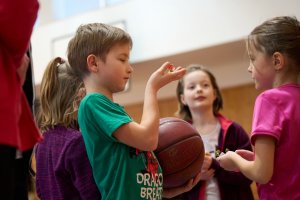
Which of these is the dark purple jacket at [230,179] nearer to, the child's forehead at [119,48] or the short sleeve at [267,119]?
the short sleeve at [267,119]

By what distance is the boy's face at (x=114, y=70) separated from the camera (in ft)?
5.67

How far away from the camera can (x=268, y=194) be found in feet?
5.30

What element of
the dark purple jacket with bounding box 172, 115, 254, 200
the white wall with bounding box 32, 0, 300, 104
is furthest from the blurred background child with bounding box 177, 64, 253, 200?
the white wall with bounding box 32, 0, 300, 104

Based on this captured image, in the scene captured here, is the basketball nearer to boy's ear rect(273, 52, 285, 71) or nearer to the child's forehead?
the child's forehead

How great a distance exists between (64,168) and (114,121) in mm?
433

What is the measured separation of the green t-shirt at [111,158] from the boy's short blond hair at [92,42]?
0.21m

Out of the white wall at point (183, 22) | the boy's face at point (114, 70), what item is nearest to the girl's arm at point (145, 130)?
the boy's face at point (114, 70)

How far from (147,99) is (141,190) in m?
0.36

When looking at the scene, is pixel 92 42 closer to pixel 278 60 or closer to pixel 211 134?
pixel 278 60

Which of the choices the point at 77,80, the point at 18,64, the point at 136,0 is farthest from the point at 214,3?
the point at 18,64

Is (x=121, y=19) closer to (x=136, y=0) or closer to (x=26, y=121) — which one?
(x=136, y=0)

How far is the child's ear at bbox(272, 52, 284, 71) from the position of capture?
1.65 meters

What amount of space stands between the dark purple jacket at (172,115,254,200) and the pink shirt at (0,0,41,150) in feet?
4.72

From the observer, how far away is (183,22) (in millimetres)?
4770
